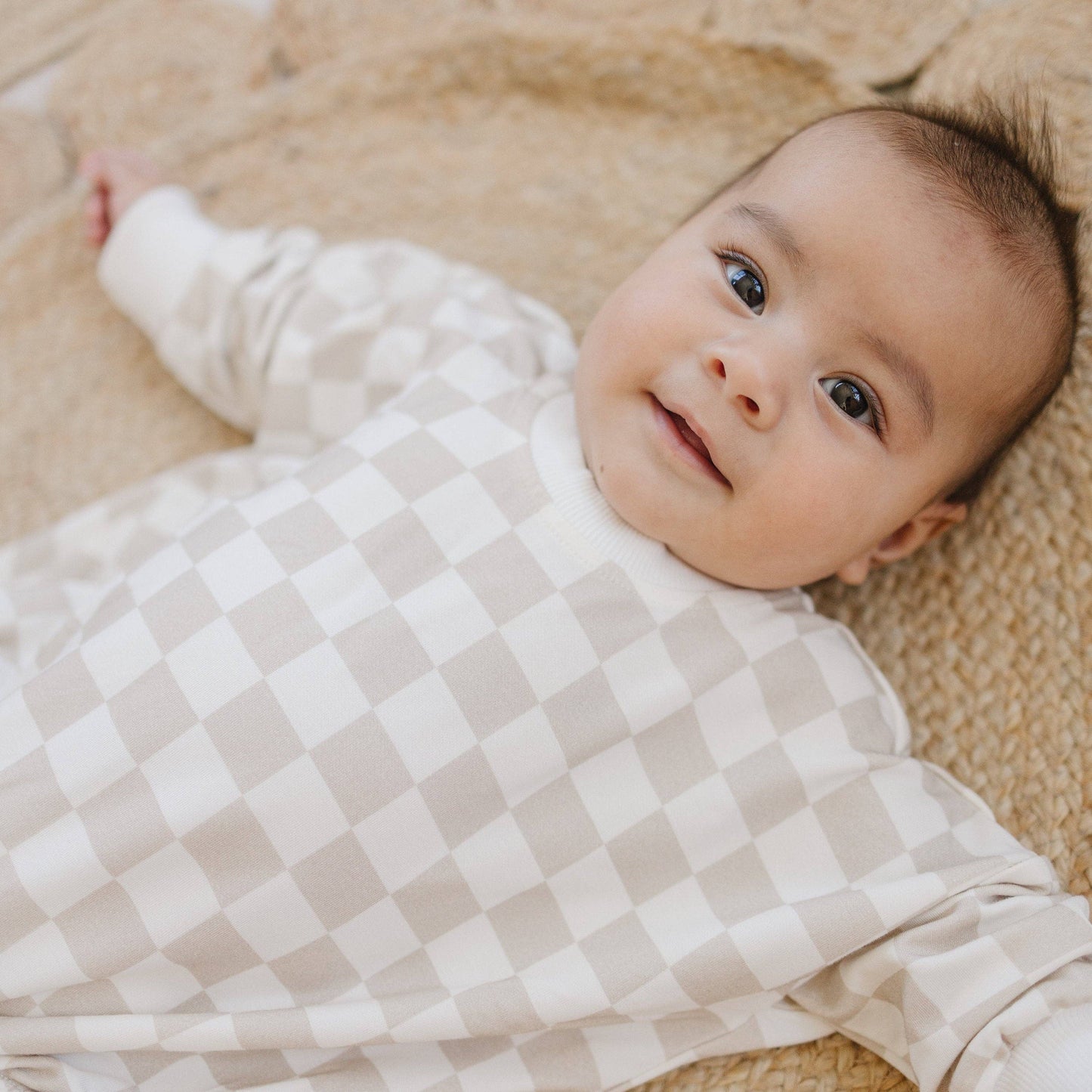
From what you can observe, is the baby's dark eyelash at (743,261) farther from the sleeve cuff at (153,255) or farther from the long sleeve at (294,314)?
the sleeve cuff at (153,255)

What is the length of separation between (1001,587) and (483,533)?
1.75 ft

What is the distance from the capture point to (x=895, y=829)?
907mm

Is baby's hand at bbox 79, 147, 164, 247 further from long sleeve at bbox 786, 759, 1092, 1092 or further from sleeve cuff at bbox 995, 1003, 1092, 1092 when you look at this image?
sleeve cuff at bbox 995, 1003, 1092, 1092

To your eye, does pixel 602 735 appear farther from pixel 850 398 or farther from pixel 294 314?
pixel 294 314

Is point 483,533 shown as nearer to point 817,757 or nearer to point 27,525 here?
point 817,757

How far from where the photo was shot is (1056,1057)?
792 mm

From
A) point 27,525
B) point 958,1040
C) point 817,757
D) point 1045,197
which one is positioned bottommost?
point 958,1040

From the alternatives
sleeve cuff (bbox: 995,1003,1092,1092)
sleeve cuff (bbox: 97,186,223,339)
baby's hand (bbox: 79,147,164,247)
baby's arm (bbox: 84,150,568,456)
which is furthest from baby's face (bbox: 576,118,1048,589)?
baby's hand (bbox: 79,147,164,247)

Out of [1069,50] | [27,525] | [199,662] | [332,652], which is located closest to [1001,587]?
[1069,50]

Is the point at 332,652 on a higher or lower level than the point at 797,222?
lower

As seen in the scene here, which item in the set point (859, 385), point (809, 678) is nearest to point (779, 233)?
point (859, 385)

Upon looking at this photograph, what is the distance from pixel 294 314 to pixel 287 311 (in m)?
0.01

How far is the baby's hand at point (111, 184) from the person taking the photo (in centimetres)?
123

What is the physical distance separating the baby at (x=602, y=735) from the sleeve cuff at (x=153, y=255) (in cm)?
35
